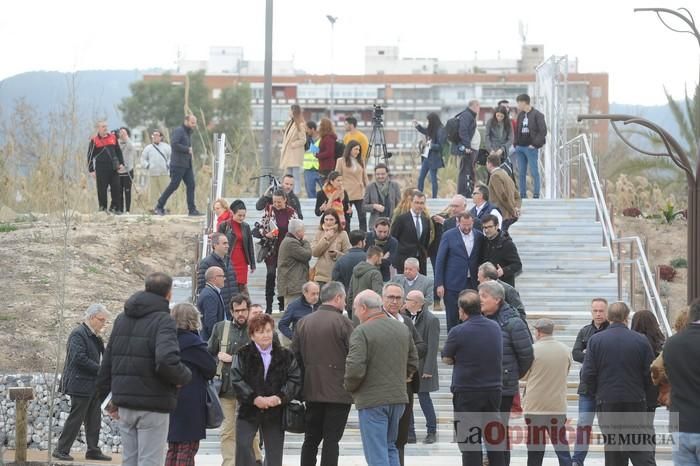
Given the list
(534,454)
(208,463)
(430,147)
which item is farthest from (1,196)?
(534,454)

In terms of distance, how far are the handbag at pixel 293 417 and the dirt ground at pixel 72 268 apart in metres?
6.86

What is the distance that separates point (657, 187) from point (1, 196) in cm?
1530

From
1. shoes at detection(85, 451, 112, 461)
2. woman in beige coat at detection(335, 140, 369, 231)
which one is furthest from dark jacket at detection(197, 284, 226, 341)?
woman in beige coat at detection(335, 140, 369, 231)

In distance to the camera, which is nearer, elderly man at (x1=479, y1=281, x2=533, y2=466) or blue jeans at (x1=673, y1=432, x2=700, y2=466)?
blue jeans at (x1=673, y1=432, x2=700, y2=466)

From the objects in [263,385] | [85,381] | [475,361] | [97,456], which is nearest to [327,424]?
[263,385]

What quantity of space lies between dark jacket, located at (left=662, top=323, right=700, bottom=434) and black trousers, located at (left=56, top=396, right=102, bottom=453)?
663 centimetres

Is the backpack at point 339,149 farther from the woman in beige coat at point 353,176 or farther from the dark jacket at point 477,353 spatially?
the dark jacket at point 477,353

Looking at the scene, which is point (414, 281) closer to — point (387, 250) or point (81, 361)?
point (387, 250)

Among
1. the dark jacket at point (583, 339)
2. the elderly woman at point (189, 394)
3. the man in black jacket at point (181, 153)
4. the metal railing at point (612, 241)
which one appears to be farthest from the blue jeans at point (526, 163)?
the elderly woman at point (189, 394)

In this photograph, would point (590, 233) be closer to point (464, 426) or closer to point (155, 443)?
point (464, 426)

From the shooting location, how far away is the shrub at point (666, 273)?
27188 mm

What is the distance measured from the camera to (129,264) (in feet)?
73.3

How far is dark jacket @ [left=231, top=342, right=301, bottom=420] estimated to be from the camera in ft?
38.9

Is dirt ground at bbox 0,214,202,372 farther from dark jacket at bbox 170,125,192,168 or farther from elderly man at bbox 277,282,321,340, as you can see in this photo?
elderly man at bbox 277,282,321,340
